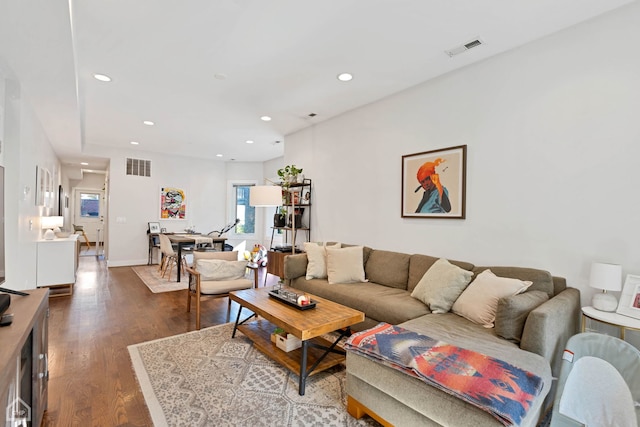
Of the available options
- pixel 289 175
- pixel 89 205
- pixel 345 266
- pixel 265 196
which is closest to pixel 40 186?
pixel 265 196

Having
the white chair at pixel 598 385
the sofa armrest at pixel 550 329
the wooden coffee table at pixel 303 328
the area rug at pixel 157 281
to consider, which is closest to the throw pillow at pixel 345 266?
the wooden coffee table at pixel 303 328

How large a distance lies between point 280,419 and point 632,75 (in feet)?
11.2

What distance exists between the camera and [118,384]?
225cm

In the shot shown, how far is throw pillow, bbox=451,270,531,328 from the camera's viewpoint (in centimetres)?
232

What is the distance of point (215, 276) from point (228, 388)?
1.61 m

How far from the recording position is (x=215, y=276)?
3613 millimetres

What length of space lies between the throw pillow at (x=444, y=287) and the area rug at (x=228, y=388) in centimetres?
100

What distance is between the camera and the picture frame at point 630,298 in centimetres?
201

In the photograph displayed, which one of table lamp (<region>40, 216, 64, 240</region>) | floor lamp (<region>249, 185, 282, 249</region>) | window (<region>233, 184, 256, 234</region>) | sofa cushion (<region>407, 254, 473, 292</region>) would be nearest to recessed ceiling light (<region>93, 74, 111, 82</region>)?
floor lamp (<region>249, 185, 282, 249</region>)

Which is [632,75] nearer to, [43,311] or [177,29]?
[177,29]

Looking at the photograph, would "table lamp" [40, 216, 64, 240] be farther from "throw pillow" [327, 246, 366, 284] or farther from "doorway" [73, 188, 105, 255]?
"doorway" [73, 188, 105, 255]

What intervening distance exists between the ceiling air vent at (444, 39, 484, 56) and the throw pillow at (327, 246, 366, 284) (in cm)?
234

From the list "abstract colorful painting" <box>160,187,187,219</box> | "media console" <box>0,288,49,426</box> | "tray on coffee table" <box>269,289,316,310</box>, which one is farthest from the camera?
"abstract colorful painting" <box>160,187,187,219</box>

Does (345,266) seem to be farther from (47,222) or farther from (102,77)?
(47,222)
